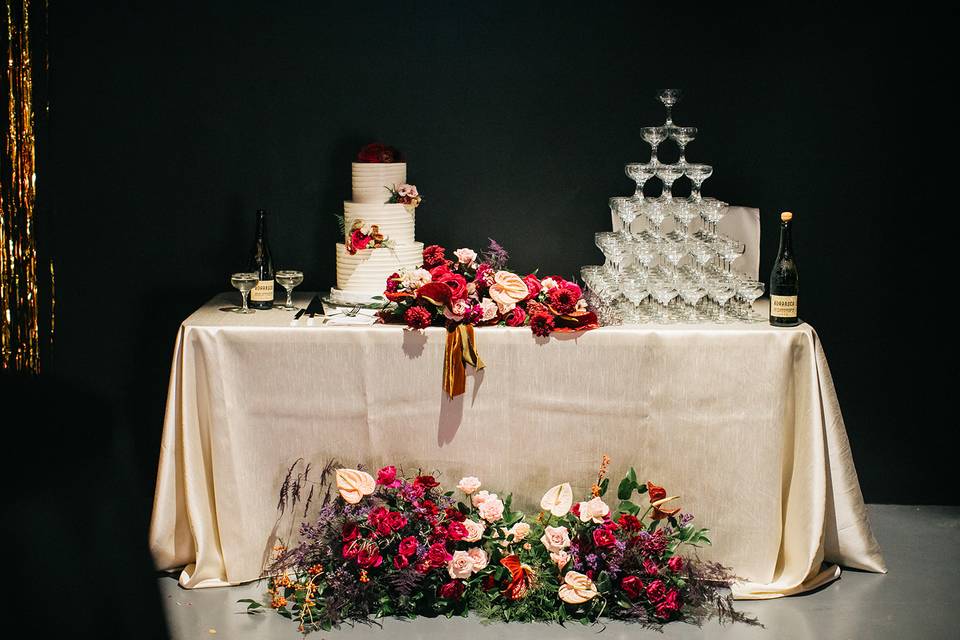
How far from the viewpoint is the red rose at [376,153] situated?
3.49 meters

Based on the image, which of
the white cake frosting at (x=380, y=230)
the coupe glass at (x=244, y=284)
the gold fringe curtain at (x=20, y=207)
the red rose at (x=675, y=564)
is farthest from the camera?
the gold fringe curtain at (x=20, y=207)

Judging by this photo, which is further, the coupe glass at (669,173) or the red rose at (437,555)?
the coupe glass at (669,173)

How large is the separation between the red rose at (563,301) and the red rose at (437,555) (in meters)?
0.78

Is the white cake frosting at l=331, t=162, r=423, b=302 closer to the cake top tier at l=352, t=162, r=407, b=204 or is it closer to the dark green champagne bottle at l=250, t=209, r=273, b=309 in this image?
the cake top tier at l=352, t=162, r=407, b=204

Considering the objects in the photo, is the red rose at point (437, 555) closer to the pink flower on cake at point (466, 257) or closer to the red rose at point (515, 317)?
the red rose at point (515, 317)

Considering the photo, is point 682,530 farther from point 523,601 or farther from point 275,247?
point 275,247

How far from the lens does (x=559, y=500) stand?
122 inches

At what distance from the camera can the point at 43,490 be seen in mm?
3814

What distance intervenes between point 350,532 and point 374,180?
1.18 m

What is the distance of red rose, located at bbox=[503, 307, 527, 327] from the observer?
10.3 feet

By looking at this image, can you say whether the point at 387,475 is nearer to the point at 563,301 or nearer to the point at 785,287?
the point at 563,301

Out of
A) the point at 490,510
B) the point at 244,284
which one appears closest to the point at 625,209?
the point at 490,510

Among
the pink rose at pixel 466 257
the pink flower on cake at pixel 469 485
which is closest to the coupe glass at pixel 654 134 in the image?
the pink rose at pixel 466 257

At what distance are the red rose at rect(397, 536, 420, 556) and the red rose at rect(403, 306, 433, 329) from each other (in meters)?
0.63
